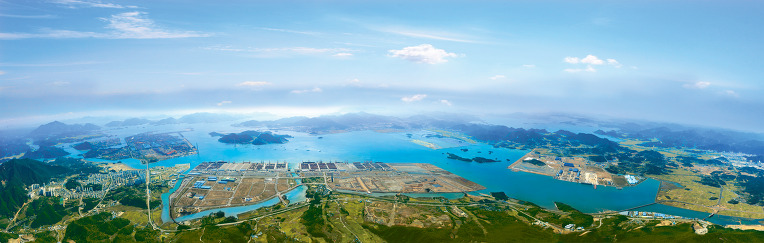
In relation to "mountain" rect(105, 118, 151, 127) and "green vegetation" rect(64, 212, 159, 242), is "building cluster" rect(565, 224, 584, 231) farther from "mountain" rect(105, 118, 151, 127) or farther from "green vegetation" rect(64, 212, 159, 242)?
"mountain" rect(105, 118, 151, 127)

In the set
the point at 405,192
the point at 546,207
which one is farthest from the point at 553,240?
the point at 405,192

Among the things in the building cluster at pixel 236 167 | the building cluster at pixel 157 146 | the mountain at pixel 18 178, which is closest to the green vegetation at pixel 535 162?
the building cluster at pixel 236 167

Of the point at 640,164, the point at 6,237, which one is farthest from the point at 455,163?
the point at 6,237

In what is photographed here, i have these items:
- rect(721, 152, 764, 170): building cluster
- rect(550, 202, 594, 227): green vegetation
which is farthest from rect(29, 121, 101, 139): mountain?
rect(721, 152, 764, 170): building cluster

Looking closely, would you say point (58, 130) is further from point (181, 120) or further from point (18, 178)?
point (18, 178)

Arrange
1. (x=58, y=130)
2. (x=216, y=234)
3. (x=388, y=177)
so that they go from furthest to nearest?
→ (x=58, y=130), (x=388, y=177), (x=216, y=234)

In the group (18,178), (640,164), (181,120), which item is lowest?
(181,120)

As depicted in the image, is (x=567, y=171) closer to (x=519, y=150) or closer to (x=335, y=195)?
(x=519, y=150)
